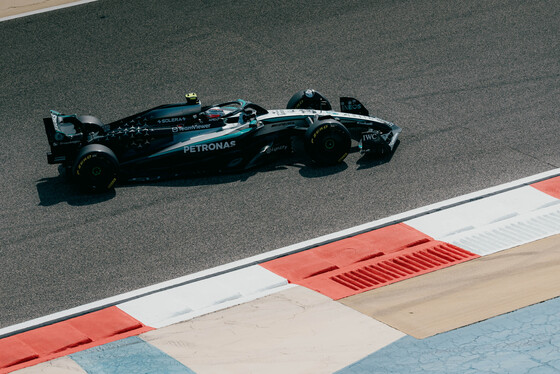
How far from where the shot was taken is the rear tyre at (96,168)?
10.6 metres

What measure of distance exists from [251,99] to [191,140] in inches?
114

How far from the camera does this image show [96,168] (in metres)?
10.7

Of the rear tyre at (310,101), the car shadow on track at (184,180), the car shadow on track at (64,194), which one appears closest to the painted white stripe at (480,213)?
the car shadow on track at (184,180)

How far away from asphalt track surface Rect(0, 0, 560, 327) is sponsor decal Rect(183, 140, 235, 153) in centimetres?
42

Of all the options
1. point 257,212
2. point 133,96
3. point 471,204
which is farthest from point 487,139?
point 133,96

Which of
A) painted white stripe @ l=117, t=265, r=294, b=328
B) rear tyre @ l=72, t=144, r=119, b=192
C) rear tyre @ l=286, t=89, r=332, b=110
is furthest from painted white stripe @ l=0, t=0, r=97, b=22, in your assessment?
painted white stripe @ l=117, t=265, r=294, b=328

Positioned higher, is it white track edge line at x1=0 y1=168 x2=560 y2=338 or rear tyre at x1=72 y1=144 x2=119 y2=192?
rear tyre at x1=72 y1=144 x2=119 y2=192

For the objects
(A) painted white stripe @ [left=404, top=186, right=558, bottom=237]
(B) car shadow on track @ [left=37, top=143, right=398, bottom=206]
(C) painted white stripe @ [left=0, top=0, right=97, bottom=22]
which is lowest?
(A) painted white stripe @ [left=404, top=186, right=558, bottom=237]

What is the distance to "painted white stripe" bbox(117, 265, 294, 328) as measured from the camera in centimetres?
831

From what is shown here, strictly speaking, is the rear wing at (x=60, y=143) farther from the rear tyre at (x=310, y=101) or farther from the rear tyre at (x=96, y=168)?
the rear tyre at (x=310, y=101)

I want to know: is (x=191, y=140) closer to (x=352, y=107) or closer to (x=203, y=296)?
(x=352, y=107)

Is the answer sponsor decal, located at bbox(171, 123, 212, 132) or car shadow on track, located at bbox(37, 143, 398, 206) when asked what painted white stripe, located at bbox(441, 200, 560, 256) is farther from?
sponsor decal, located at bbox(171, 123, 212, 132)

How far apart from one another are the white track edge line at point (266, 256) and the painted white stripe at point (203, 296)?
10 centimetres

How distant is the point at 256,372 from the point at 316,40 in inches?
386
